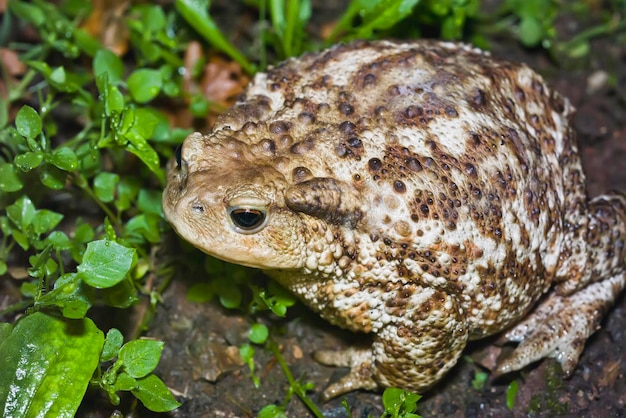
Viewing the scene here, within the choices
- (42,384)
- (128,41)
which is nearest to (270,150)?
(42,384)

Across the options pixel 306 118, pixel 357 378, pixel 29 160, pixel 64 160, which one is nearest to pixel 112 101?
pixel 64 160

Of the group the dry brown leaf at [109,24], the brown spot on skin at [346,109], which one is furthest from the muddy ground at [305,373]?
the dry brown leaf at [109,24]

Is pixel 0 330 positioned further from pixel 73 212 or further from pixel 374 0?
pixel 374 0

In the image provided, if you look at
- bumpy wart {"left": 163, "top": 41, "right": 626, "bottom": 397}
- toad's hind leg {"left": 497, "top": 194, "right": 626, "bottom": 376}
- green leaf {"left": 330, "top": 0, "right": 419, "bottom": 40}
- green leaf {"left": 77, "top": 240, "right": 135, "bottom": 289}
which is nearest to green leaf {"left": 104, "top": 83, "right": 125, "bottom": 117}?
bumpy wart {"left": 163, "top": 41, "right": 626, "bottom": 397}

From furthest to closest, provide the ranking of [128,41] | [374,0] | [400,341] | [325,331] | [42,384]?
[128,41] → [374,0] → [325,331] → [400,341] → [42,384]

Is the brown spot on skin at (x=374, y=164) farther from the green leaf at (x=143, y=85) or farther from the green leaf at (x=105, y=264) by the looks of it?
the green leaf at (x=143, y=85)

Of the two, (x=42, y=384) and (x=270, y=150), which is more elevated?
(x=270, y=150)

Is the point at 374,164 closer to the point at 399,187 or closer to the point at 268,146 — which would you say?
the point at 399,187
